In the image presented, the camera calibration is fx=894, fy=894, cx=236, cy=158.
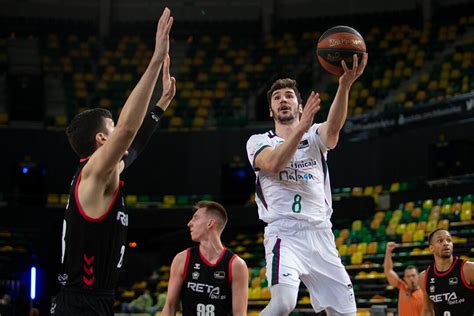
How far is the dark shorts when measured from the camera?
15.6 ft

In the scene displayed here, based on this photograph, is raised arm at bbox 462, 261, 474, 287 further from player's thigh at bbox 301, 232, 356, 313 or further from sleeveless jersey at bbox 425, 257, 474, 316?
player's thigh at bbox 301, 232, 356, 313

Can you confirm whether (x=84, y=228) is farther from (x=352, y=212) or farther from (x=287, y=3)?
(x=287, y=3)

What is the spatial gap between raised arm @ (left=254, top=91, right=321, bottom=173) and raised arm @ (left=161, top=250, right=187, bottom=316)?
3.50 ft

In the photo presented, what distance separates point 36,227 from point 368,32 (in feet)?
42.3

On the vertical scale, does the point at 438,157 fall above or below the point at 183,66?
below

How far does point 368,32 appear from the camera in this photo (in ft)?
99.3

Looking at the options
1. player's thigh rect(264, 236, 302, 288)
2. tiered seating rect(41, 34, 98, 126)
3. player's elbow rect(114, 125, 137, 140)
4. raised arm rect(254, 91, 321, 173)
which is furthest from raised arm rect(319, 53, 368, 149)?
tiered seating rect(41, 34, 98, 126)

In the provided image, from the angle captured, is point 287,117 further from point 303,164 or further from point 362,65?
point 362,65

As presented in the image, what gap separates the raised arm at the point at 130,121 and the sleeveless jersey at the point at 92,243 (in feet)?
0.75

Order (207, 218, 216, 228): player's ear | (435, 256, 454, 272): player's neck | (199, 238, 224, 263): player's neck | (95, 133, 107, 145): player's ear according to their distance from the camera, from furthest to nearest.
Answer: (435, 256, 454, 272): player's neck
(207, 218, 216, 228): player's ear
(199, 238, 224, 263): player's neck
(95, 133, 107, 145): player's ear

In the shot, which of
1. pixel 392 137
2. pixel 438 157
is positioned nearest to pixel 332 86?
pixel 392 137

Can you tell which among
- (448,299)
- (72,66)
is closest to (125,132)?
(448,299)

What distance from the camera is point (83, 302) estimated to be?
4.77 meters

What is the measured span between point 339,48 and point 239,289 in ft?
6.87
